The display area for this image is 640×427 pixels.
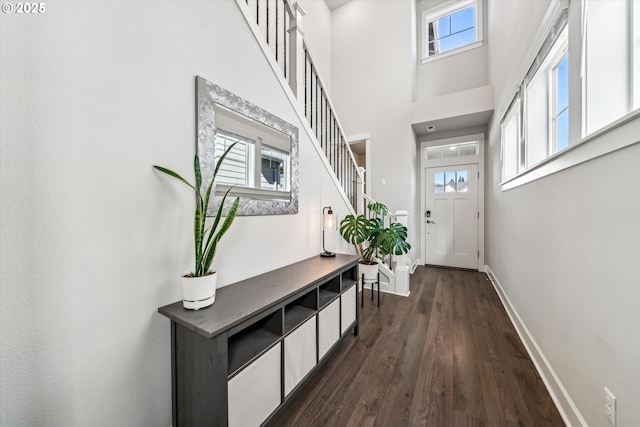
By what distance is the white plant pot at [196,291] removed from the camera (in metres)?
1.04

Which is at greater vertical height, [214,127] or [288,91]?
[288,91]

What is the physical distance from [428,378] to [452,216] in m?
3.47

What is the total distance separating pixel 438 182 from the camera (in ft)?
14.8

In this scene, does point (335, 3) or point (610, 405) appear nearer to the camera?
point (610, 405)

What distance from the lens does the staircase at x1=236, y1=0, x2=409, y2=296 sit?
5.97ft

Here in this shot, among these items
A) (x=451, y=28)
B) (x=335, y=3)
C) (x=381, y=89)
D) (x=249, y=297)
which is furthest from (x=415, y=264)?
(x=335, y=3)

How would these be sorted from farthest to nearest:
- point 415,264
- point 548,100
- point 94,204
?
point 415,264 → point 548,100 → point 94,204

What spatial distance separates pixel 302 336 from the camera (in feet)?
4.54

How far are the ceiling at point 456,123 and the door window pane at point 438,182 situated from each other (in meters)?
0.82

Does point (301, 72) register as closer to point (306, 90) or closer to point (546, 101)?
point (306, 90)

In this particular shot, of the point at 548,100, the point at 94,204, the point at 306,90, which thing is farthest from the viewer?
the point at 306,90

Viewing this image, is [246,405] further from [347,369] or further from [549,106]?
[549,106]

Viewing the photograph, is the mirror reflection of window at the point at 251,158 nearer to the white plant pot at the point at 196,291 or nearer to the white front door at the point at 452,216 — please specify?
the white plant pot at the point at 196,291

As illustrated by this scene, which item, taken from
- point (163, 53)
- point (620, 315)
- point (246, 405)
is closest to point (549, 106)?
point (620, 315)
